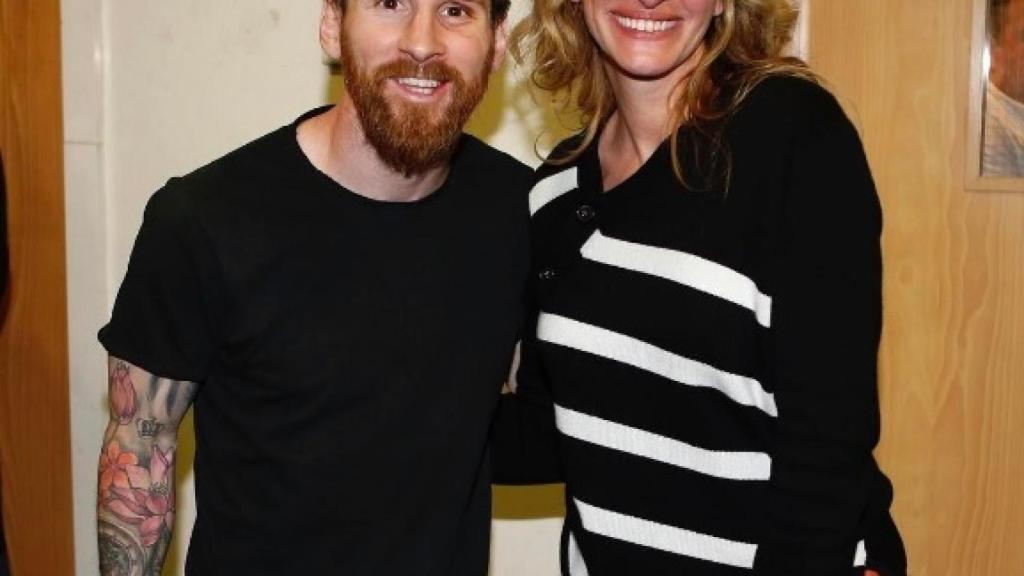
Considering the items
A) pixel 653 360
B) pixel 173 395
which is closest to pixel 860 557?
pixel 653 360

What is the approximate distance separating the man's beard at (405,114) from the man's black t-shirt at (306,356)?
81 millimetres

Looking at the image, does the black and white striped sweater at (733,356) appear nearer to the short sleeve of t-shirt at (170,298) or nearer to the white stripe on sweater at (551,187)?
the white stripe on sweater at (551,187)

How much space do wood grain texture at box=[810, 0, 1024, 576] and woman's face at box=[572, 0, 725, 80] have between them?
696 mm

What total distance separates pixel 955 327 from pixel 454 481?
102 cm

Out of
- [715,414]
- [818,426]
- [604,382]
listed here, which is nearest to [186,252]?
[604,382]

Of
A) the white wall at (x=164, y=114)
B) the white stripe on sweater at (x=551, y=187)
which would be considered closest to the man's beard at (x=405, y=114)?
the white stripe on sweater at (x=551, y=187)

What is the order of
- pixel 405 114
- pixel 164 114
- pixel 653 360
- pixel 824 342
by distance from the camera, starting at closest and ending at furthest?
pixel 824 342
pixel 653 360
pixel 405 114
pixel 164 114

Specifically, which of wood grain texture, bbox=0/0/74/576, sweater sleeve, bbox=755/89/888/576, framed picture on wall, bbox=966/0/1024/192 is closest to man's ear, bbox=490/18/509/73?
sweater sleeve, bbox=755/89/888/576

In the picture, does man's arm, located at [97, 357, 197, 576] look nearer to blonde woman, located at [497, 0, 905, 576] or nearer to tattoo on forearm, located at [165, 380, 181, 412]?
tattoo on forearm, located at [165, 380, 181, 412]

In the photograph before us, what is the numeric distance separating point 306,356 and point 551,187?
0.43m

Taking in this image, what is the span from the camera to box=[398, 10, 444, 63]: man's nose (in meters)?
1.40

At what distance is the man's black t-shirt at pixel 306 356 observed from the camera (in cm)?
139

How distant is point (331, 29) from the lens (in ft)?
4.93

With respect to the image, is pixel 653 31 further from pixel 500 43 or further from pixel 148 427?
pixel 148 427
